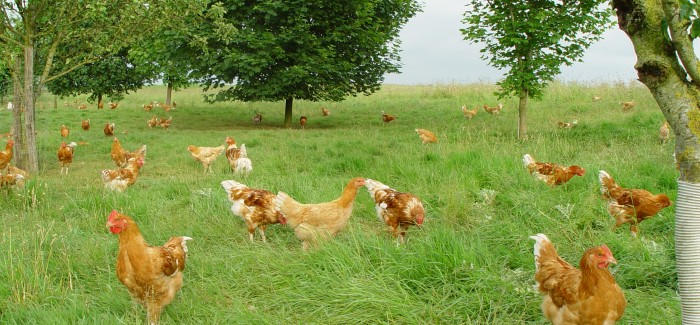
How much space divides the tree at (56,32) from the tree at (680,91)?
29.9 ft

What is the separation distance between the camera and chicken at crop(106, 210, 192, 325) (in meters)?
3.72

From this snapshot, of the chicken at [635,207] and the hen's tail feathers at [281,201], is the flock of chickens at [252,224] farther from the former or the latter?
the chicken at [635,207]

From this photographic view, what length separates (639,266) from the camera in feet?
13.3

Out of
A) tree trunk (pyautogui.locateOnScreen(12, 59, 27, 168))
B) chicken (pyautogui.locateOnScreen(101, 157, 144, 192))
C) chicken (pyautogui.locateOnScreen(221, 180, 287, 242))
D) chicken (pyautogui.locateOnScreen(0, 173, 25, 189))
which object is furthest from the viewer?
tree trunk (pyautogui.locateOnScreen(12, 59, 27, 168))

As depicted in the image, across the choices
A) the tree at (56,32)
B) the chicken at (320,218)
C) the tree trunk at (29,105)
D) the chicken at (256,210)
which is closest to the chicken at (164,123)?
the tree at (56,32)

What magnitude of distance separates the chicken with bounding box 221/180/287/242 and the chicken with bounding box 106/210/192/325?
152 centimetres

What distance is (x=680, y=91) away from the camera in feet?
7.72

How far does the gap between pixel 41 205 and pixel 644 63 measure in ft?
23.9

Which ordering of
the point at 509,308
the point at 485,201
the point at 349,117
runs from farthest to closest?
the point at 349,117, the point at 485,201, the point at 509,308

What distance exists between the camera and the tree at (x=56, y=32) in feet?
31.6

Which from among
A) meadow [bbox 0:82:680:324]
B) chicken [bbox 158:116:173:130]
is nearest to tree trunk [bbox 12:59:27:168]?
meadow [bbox 0:82:680:324]

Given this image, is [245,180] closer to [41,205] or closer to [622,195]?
[41,205]

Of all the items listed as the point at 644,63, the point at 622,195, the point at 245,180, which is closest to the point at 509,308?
the point at 644,63

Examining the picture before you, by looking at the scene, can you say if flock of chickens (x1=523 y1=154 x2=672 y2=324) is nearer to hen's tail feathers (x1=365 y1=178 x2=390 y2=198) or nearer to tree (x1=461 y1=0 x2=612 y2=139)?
hen's tail feathers (x1=365 y1=178 x2=390 y2=198)
